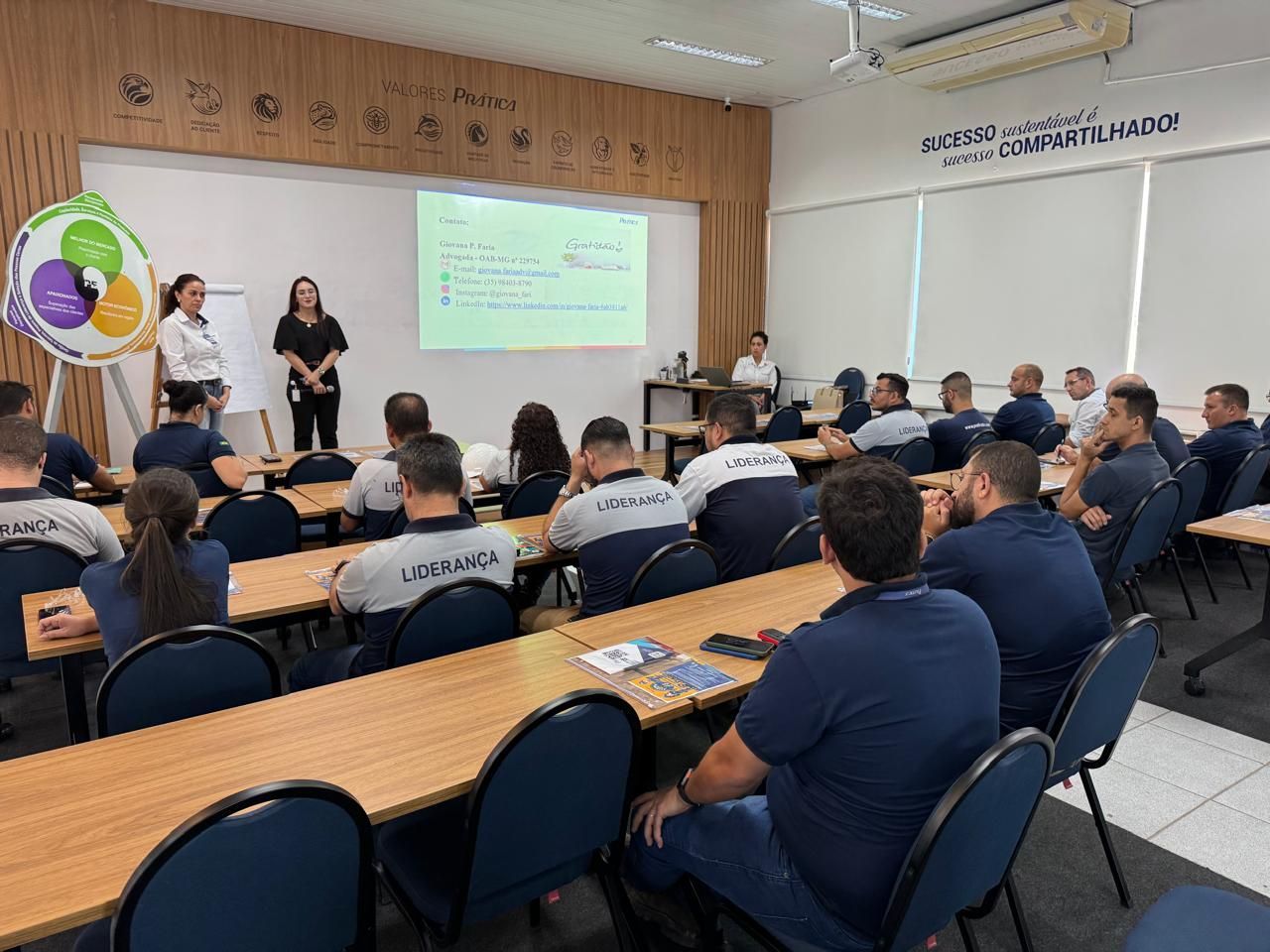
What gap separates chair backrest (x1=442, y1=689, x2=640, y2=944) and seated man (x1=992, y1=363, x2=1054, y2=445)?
5.36 m

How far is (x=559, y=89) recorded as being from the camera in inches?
344

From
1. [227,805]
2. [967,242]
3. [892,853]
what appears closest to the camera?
[227,805]

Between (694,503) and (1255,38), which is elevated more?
(1255,38)

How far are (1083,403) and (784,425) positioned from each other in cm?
235

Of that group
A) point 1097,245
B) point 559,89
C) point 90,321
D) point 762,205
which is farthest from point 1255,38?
point 90,321

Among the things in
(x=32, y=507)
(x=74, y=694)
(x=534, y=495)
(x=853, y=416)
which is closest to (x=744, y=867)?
(x=74, y=694)

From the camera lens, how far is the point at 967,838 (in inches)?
60.0

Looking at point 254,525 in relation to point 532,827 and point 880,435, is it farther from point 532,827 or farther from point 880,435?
point 880,435

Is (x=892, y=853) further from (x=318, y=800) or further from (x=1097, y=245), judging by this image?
(x=1097, y=245)

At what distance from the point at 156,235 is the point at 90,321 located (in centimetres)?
172

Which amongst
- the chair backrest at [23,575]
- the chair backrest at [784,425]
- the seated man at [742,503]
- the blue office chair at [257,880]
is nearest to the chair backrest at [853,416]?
the chair backrest at [784,425]

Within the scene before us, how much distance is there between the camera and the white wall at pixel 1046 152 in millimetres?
6328

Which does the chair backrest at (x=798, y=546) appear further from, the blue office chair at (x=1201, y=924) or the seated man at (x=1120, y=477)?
the blue office chair at (x=1201, y=924)

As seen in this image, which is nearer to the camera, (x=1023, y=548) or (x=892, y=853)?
(x=892, y=853)
